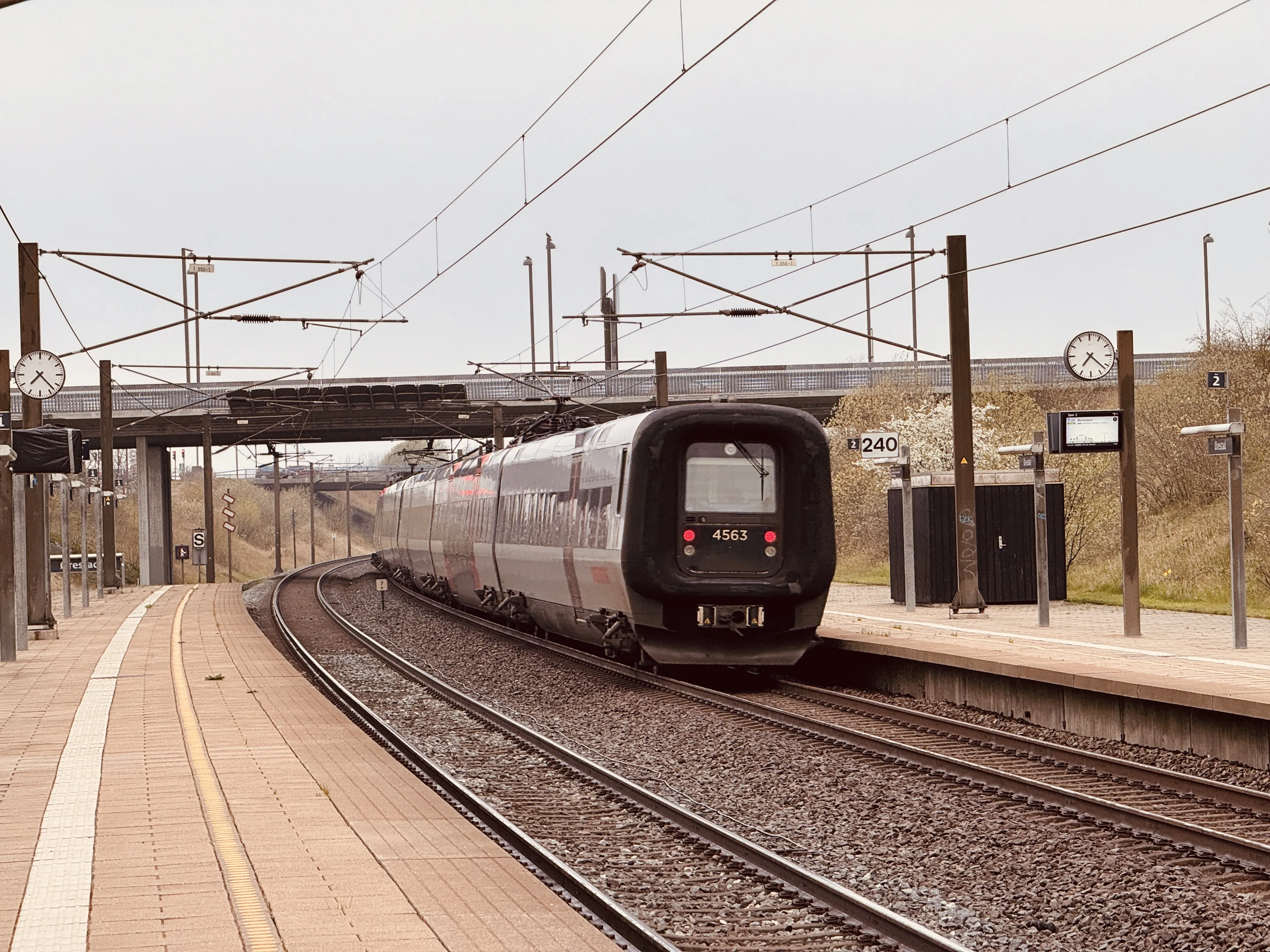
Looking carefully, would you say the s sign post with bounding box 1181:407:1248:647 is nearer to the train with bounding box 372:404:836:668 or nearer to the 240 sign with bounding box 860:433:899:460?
the train with bounding box 372:404:836:668

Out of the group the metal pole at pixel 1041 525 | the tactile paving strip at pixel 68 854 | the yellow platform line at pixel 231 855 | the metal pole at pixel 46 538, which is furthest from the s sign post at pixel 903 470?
the metal pole at pixel 46 538

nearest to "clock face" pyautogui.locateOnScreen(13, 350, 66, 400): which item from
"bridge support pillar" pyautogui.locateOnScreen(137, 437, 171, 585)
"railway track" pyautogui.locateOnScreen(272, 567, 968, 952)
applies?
"railway track" pyautogui.locateOnScreen(272, 567, 968, 952)

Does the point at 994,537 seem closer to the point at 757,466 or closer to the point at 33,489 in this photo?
the point at 757,466

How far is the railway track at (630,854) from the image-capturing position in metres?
6.87

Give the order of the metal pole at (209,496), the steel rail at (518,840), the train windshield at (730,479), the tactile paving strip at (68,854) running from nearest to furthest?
1. the tactile paving strip at (68,854)
2. the steel rail at (518,840)
3. the train windshield at (730,479)
4. the metal pole at (209,496)

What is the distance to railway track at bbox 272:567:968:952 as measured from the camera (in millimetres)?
6867

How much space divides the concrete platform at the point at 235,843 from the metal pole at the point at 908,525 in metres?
10.2

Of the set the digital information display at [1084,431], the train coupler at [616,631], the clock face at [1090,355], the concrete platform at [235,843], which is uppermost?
the clock face at [1090,355]

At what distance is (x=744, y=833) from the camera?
29.9ft

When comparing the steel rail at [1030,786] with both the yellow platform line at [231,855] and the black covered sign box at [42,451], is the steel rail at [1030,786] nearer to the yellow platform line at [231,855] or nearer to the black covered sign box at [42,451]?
the yellow platform line at [231,855]

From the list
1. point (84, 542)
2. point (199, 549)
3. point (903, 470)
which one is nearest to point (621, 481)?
point (903, 470)

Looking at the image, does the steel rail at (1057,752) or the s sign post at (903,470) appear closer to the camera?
the steel rail at (1057,752)

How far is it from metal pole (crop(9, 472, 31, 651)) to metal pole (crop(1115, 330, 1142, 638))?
1396 centimetres

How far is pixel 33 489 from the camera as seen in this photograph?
23.2m
